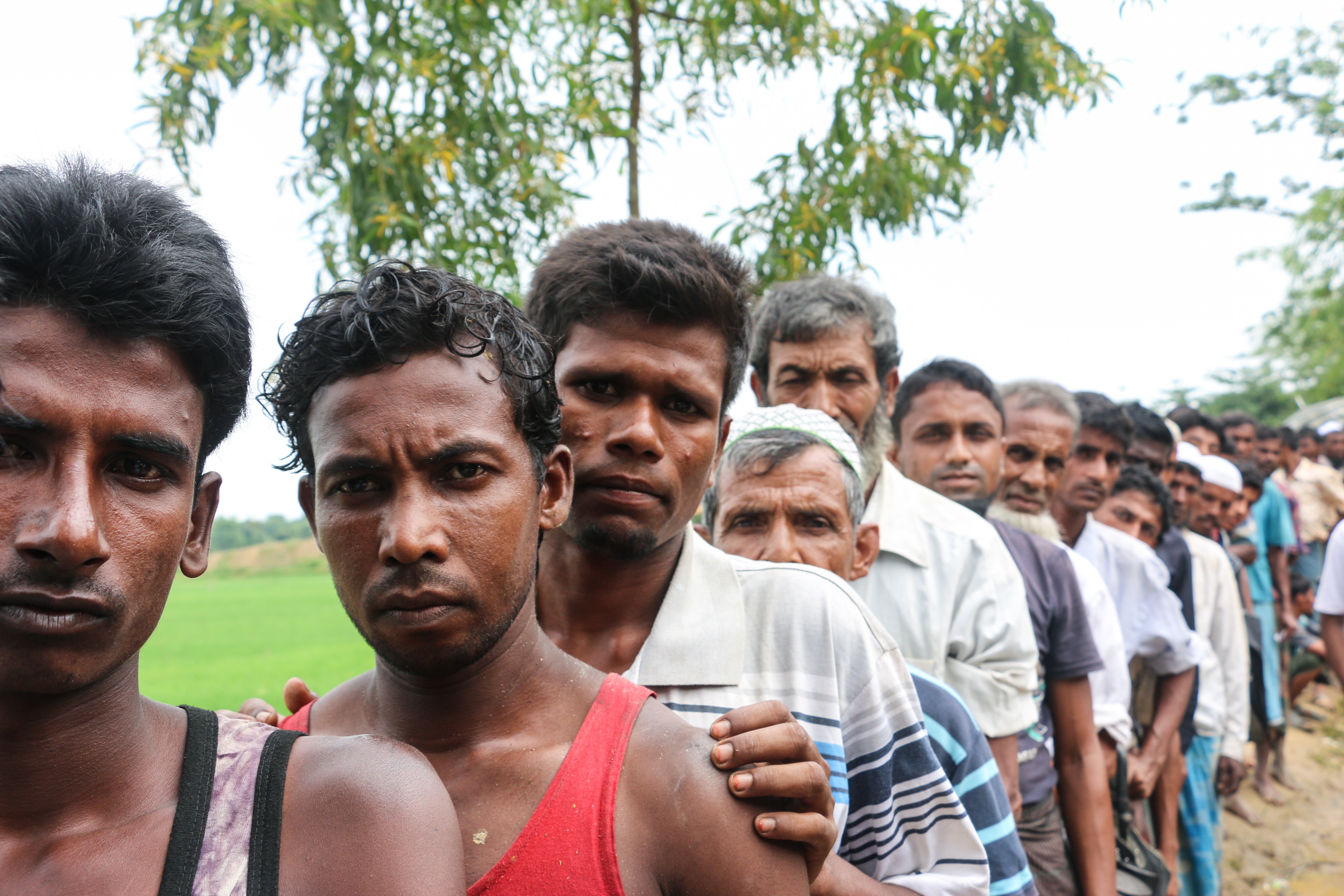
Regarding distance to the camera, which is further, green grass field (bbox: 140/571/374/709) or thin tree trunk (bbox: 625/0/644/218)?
green grass field (bbox: 140/571/374/709)

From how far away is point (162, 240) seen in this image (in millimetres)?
1328

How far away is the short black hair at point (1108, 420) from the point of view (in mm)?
4758

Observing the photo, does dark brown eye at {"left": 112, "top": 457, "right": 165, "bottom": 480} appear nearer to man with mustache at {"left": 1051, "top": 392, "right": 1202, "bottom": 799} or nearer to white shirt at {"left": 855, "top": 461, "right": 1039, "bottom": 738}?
white shirt at {"left": 855, "top": 461, "right": 1039, "bottom": 738}

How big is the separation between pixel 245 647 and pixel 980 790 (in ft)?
29.6

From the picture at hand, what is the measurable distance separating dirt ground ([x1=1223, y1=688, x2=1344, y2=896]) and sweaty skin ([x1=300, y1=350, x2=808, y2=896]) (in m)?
6.05

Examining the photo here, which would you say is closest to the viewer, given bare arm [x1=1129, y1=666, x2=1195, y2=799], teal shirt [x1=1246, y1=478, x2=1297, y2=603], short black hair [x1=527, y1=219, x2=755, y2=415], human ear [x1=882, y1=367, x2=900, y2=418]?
short black hair [x1=527, y1=219, x2=755, y2=415]

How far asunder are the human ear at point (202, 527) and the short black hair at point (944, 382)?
8.93 feet

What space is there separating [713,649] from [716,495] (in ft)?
2.71

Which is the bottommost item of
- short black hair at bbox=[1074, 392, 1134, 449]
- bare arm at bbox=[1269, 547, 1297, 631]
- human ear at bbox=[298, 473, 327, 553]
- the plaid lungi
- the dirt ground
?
the dirt ground

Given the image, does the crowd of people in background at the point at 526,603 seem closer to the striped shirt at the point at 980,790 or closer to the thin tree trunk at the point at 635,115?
the striped shirt at the point at 980,790

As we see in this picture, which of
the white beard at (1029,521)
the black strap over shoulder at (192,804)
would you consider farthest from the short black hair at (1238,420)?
the black strap over shoulder at (192,804)

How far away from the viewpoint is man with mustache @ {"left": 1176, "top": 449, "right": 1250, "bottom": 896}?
479 cm

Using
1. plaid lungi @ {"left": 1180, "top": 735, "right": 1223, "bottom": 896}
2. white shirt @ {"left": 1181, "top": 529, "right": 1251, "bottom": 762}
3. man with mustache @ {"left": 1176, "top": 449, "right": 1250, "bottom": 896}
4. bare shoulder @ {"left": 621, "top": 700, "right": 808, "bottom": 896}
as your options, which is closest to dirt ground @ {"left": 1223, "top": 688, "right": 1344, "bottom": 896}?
man with mustache @ {"left": 1176, "top": 449, "right": 1250, "bottom": 896}

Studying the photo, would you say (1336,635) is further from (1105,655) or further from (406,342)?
(406,342)
